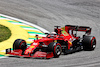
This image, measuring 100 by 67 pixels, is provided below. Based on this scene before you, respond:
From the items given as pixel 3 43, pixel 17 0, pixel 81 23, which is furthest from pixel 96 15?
pixel 3 43

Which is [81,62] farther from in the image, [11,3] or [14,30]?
[11,3]

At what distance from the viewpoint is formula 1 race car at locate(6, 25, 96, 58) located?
986cm

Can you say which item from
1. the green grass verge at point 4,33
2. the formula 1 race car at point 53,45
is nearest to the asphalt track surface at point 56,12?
the formula 1 race car at point 53,45

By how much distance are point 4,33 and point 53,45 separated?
5.34 m

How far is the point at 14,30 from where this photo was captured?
14.8 metres

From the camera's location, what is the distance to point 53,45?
9.84m

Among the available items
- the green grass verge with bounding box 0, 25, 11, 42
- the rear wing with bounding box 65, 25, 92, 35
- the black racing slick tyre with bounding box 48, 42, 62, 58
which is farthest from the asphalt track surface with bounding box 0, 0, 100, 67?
the green grass verge with bounding box 0, 25, 11, 42

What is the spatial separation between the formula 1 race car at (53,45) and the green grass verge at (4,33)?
2.62 metres

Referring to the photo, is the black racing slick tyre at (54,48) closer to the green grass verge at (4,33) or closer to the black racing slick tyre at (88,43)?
the black racing slick tyre at (88,43)

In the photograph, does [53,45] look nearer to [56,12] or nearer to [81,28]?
[81,28]

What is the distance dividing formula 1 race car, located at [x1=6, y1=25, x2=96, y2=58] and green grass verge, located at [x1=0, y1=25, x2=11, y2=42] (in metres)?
2.62

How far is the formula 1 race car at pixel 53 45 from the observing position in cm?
986

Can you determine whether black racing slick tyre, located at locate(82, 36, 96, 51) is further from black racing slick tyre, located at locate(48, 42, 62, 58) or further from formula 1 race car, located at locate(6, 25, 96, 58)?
black racing slick tyre, located at locate(48, 42, 62, 58)

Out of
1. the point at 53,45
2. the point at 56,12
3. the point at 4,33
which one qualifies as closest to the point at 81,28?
the point at 53,45
